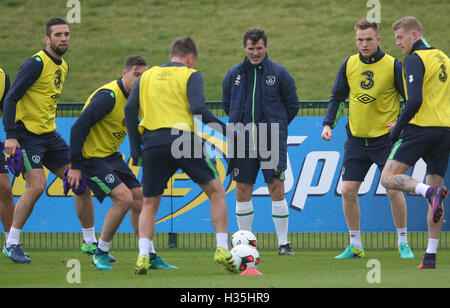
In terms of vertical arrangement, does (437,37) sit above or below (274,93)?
above

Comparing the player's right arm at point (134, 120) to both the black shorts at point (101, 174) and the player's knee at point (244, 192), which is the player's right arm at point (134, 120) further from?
the player's knee at point (244, 192)

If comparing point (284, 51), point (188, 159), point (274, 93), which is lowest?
point (188, 159)

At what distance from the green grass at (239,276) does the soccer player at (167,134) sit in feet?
1.34

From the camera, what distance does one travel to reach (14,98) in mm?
9430

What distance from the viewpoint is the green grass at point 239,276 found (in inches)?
274

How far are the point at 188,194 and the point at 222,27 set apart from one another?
1575 centimetres

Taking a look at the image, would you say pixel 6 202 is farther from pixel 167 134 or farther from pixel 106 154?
pixel 167 134

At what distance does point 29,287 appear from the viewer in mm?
7016

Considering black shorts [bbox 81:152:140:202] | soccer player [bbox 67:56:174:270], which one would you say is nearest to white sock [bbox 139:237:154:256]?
soccer player [bbox 67:56:174:270]

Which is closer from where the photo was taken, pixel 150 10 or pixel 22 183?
pixel 22 183

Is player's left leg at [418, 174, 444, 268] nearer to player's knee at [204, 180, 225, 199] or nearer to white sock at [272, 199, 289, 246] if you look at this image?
player's knee at [204, 180, 225, 199]

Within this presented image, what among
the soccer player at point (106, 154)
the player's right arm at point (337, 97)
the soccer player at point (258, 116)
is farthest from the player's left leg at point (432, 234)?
the soccer player at point (106, 154)
